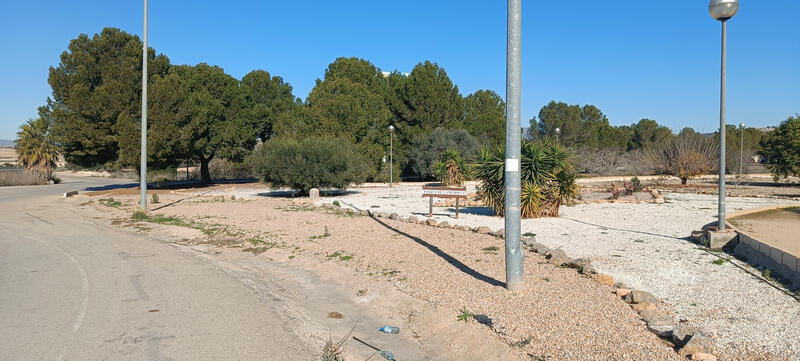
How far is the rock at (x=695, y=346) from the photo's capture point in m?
4.91

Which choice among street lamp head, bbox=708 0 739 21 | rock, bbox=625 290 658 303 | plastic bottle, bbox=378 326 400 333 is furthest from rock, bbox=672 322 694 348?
street lamp head, bbox=708 0 739 21

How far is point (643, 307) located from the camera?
6426mm

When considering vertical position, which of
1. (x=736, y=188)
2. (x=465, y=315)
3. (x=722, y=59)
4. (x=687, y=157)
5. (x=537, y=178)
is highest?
(x=722, y=59)

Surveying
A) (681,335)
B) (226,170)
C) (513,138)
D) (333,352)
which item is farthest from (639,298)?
(226,170)

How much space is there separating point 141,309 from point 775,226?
14139 millimetres

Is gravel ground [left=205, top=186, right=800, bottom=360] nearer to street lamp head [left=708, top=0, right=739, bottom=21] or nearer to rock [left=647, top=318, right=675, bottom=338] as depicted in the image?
rock [left=647, top=318, right=675, bottom=338]

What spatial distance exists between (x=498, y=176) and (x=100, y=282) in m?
11.3

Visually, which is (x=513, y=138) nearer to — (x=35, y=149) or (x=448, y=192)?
(x=448, y=192)

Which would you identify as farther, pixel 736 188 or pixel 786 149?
pixel 786 149

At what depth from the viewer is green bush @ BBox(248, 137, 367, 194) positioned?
92.1ft

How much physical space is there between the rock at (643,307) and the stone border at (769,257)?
2.85m

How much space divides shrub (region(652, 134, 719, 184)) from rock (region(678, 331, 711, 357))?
1405 inches

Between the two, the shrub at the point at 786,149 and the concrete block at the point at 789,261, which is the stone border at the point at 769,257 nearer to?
the concrete block at the point at 789,261

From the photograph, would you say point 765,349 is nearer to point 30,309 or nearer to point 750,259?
point 750,259
